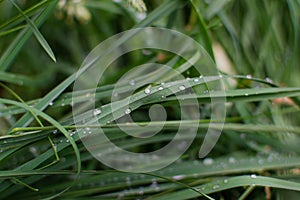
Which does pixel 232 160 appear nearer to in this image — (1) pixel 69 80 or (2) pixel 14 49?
(1) pixel 69 80

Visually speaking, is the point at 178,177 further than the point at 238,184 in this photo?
Yes

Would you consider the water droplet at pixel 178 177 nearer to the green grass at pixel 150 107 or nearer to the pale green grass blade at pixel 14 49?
the green grass at pixel 150 107

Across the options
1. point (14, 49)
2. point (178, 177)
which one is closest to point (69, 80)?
point (14, 49)

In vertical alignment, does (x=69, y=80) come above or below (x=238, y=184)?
above

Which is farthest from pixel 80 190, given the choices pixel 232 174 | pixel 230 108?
pixel 230 108

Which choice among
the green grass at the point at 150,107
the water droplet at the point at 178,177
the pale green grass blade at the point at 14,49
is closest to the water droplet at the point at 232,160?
the green grass at the point at 150,107

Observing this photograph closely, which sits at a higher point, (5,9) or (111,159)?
(5,9)

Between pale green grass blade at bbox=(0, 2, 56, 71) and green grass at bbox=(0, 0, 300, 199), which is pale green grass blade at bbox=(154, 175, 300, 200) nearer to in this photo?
green grass at bbox=(0, 0, 300, 199)

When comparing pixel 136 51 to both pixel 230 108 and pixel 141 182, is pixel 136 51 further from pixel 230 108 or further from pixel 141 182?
pixel 141 182
